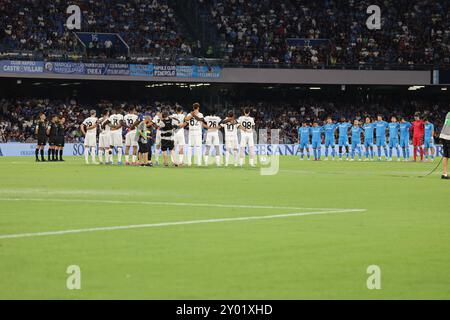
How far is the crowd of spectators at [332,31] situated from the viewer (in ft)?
234

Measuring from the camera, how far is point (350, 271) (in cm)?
945

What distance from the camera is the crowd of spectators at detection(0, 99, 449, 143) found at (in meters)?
65.1

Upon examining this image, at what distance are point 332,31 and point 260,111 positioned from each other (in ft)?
28.4

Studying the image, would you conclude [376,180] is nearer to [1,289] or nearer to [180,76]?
[1,289]

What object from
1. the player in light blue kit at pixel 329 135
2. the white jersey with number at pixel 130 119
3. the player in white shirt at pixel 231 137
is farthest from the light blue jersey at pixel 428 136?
the white jersey with number at pixel 130 119

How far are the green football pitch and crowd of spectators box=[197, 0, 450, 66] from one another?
49.7 metres

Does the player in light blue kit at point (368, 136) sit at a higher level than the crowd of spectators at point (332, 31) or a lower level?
lower

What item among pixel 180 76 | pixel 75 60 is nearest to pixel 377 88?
pixel 180 76

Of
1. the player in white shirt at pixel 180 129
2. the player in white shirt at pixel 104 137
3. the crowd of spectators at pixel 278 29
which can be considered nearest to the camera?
the player in white shirt at pixel 180 129

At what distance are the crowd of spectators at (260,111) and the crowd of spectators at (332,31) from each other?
4975 mm

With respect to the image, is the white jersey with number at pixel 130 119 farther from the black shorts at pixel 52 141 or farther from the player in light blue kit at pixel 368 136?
the player in light blue kit at pixel 368 136

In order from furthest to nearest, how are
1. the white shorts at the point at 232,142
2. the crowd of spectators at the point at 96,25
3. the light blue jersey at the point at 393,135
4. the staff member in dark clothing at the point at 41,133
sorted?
the crowd of spectators at the point at 96,25 → the light blue jersey at the point at 393,135 → the staff member in dark clothing at the point at 41,133 → the white shorts at the point at 232,142

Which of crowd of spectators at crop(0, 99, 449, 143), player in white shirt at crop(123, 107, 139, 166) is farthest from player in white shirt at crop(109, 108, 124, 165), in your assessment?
crowd of spectators at crop(0, 99, 449, 143)

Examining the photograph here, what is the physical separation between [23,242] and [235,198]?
8769 millimetres
